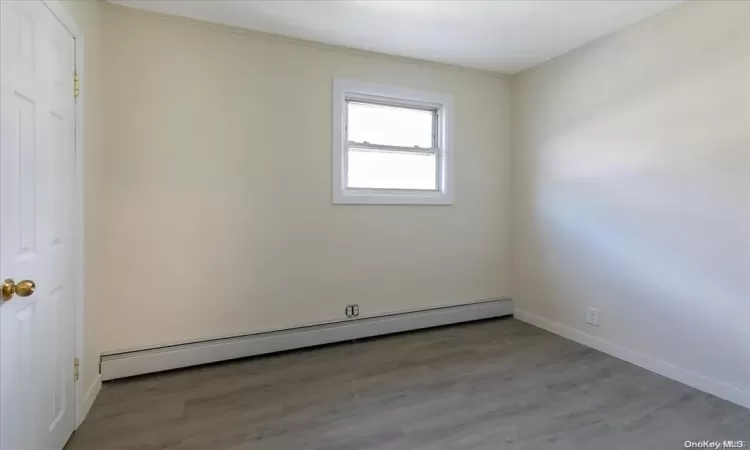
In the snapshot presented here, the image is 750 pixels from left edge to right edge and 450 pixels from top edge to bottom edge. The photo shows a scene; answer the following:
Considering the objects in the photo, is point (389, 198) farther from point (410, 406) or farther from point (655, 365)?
point (655, 365)

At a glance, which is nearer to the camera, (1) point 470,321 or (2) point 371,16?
(2) point 371,16

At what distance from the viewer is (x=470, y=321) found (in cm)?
405

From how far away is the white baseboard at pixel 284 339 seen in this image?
2756 mm

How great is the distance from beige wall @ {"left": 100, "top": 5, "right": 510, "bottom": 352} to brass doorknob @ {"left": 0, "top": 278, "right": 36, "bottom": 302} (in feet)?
4.58

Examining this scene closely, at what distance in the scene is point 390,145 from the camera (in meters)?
3.71

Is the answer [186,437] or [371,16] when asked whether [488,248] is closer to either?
[371,16]

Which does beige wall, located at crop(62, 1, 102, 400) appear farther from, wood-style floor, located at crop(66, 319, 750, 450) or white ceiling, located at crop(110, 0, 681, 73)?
white ceiling, located at crop(110, 0, 681, 73)

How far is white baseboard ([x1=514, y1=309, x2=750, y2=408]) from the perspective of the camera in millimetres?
2445

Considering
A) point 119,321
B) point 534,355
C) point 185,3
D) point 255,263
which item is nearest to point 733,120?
point 534,355

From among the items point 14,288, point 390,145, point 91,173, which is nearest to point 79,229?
point 91,173

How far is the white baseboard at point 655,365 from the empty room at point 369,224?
0.04 feet

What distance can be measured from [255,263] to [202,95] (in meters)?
1.32

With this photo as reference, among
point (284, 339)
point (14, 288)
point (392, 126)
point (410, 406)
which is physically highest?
point (392, 126)

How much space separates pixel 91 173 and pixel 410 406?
2370 mm
